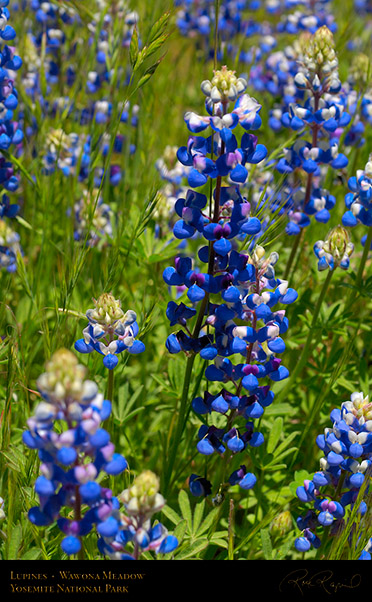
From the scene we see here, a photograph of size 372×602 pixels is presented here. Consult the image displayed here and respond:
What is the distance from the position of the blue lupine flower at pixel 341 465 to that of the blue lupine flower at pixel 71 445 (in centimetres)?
83

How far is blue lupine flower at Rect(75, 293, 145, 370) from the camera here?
6.95 ft

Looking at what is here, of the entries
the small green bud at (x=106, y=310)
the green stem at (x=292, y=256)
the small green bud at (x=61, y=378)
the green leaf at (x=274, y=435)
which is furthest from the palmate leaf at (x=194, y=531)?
the green stem at (x=292, y=256)

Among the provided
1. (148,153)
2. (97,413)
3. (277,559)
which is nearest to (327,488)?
(277,559)

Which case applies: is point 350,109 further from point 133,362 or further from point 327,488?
point 327,488

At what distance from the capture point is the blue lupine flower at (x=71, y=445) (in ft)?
4.57

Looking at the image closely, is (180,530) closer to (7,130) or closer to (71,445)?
(71,445)

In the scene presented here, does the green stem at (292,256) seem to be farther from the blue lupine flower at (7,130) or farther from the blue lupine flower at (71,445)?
the blue lupine flower at (71,445)

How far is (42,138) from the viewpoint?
3289 mm

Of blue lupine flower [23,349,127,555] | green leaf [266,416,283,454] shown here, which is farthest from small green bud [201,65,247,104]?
green leaf [266,416,283,454]

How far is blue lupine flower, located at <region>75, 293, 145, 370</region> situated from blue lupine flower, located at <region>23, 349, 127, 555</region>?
0.61 m

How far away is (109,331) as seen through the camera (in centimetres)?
216
